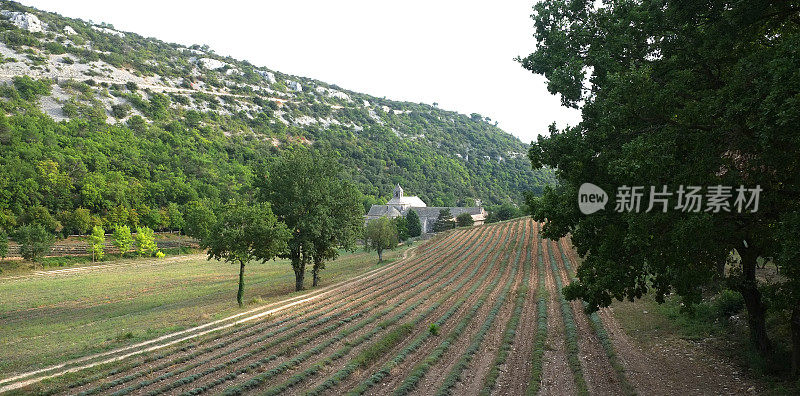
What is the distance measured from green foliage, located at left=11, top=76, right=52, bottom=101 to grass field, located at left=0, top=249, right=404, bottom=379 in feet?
320

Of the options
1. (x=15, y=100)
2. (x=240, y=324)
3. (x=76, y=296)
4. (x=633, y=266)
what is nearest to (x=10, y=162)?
(x=15, y=100)

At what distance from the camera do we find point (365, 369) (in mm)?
13531

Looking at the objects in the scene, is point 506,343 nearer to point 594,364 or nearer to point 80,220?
point 594,364

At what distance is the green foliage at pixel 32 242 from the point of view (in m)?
51.8

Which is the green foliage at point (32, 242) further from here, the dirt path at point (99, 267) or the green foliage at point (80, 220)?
the green foliage at point (80, 220)

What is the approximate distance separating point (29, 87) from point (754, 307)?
161 metres

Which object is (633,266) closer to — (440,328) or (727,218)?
(727,218)

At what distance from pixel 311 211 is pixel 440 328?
53.8ft

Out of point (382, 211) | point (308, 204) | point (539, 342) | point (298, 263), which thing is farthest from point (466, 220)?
point (539, 342)

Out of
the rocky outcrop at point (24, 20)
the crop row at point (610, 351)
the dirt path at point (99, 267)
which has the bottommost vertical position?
the dirt path at point (99, 267)

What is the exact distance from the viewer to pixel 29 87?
117 m

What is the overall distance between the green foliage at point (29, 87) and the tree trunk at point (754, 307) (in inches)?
6096

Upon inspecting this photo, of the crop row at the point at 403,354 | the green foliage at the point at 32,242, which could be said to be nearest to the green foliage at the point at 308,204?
the crop row at the point at 403,354

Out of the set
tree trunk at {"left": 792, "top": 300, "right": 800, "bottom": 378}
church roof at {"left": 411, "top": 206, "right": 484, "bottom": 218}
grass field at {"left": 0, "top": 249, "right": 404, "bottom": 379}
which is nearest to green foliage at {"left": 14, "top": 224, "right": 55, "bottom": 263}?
grass field at {"left": 0, "top": 249, "right": 404, "bottom": 379}
